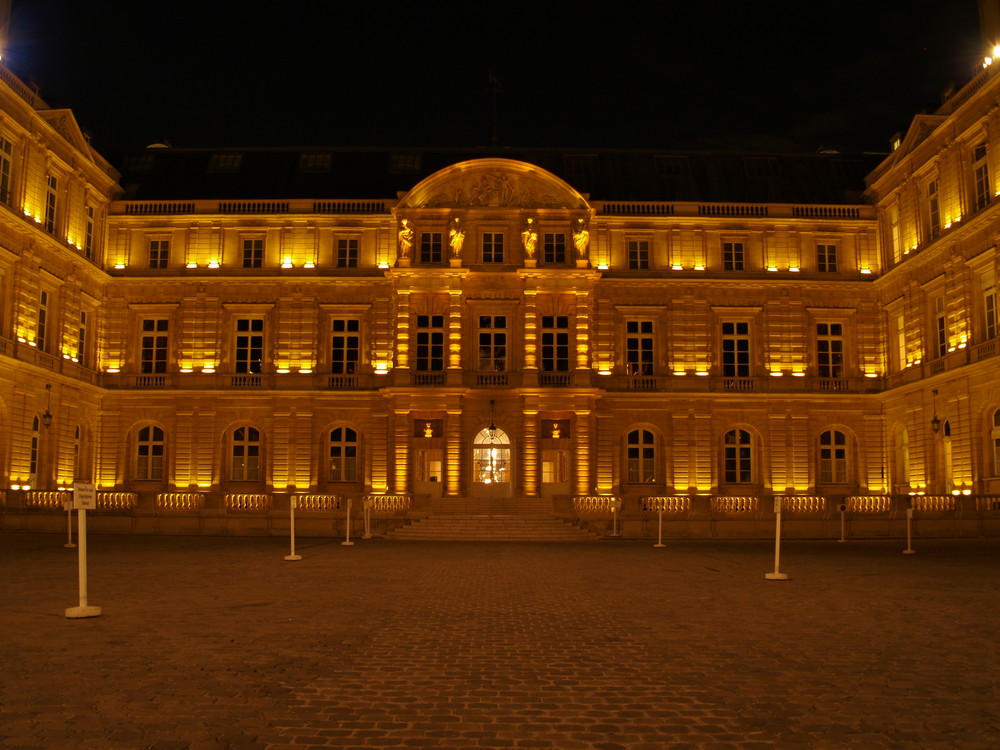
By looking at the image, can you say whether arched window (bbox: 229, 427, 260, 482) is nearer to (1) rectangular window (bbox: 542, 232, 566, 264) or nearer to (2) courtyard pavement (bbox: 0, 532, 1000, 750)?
(1) rectangular window (bbox: 542, 232, 566, 264)

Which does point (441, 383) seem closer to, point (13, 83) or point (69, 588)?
point (13, 83)

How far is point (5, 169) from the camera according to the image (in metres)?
33.2

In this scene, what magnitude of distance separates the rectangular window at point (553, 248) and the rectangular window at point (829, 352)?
11.8 meters

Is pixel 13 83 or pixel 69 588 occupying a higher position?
pixel 13 83

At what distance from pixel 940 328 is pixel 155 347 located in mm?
32412

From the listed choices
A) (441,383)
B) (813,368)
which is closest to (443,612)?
(441,383)

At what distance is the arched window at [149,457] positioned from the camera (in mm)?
41312

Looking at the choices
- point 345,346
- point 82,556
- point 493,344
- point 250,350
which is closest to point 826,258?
point 493,344

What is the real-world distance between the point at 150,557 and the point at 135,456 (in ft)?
77.1

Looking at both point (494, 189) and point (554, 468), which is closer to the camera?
point (554, 468)

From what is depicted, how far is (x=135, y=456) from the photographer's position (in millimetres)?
41344

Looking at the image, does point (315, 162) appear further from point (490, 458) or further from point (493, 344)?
point (490, 458)

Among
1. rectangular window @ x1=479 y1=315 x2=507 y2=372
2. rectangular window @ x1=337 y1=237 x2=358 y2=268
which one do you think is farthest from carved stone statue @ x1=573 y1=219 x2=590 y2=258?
rectangular window @ x1=337 y1=237 x2=358 y2=268

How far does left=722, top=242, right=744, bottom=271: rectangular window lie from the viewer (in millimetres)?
42625
